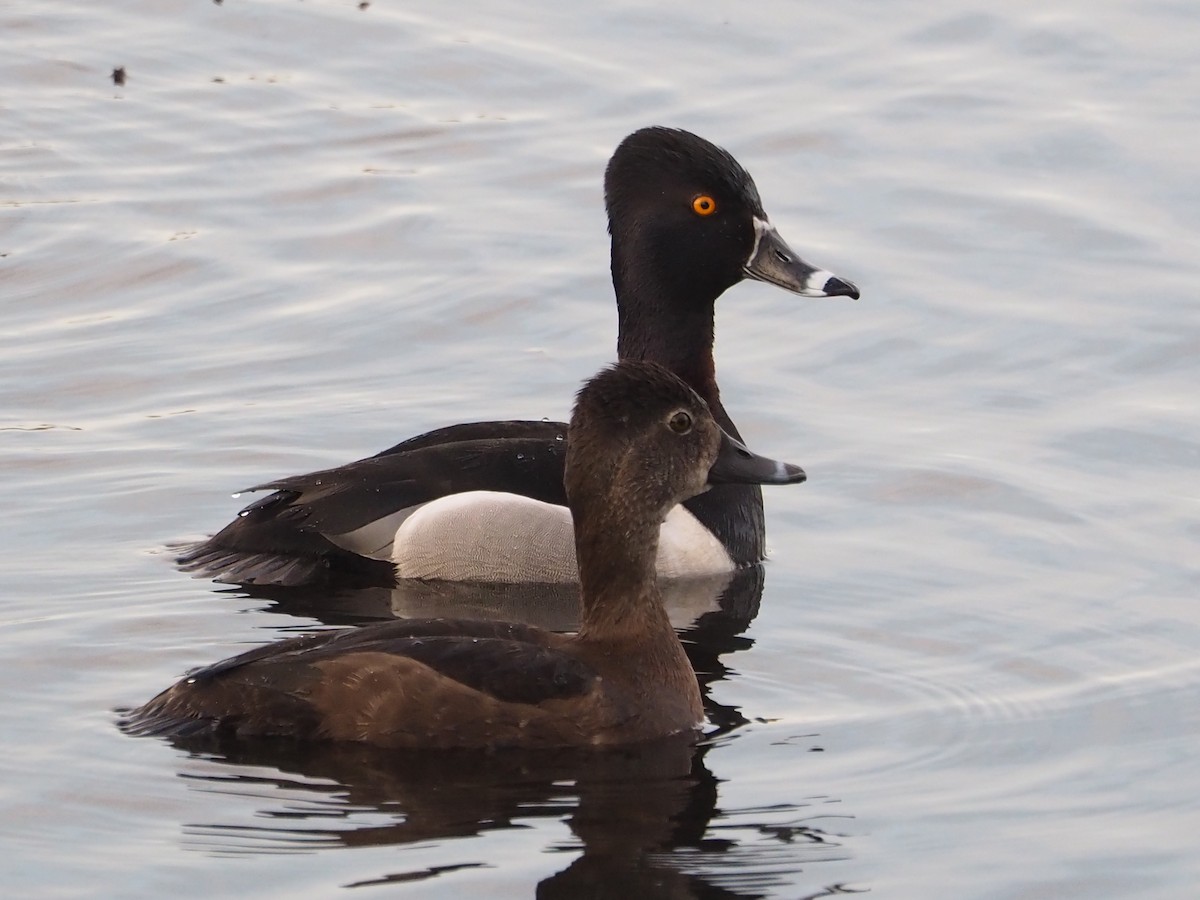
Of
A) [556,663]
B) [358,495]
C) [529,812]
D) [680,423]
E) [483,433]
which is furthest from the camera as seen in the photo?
[483,433]

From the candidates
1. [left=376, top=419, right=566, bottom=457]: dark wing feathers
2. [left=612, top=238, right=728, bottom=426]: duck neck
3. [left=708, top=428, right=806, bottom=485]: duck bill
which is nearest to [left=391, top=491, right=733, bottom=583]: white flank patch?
[left=376, top=419, right=566, bottom=457]: dark wing feathers

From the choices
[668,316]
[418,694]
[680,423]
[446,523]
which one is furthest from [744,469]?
[668,316]

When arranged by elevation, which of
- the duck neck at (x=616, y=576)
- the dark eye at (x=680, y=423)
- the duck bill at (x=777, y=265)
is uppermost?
the duck bill at (x=777, y=265)

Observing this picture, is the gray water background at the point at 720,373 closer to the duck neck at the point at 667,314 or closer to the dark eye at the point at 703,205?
the duck neck at the point at 667,314

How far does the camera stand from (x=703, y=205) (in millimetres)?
11148

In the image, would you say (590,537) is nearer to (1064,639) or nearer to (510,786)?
(510,786)

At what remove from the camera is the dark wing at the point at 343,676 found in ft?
26.1

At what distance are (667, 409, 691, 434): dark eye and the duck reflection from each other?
105cm

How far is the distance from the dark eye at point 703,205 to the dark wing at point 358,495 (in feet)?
4.75

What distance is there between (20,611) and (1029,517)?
4.07 metres

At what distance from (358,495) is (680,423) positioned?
206 cm

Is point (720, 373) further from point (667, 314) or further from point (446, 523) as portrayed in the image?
point (446, 523)

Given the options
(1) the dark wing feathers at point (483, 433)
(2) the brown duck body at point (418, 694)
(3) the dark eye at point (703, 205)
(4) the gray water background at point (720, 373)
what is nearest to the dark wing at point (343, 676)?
(2) the brown duck body at point (418, 694)

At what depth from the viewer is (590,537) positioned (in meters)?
8.45
